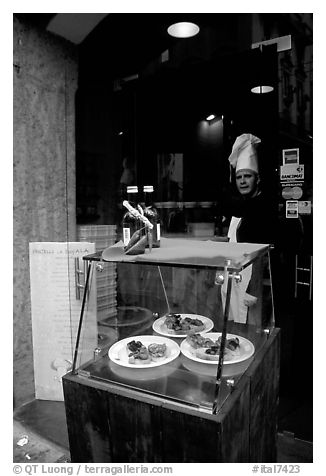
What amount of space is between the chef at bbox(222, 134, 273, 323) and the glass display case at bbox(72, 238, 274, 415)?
298mm

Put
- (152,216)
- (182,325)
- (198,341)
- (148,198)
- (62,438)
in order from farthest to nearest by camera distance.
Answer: (148,198) → (62,438) → (152,216) → (182,325) → (198,341)

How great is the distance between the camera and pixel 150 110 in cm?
221

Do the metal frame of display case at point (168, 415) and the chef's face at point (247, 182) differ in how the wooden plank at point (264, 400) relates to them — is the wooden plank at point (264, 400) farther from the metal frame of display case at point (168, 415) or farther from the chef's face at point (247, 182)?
the chef's face at point (247, 182)

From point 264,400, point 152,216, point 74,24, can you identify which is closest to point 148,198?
point 152,216

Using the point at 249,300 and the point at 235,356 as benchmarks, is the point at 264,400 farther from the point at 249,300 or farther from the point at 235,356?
the point at 249,300

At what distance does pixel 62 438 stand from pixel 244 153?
1.89 m

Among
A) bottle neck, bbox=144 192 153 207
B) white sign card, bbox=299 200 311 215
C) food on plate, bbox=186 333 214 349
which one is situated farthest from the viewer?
bottle neck, bbox=144 192 153 207

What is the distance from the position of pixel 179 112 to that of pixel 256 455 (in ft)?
5.81

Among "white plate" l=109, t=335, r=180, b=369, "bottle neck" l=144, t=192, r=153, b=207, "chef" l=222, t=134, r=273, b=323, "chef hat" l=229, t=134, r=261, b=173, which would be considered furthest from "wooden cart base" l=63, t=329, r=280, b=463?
"bottle neck" l=144, t=192, r=153, b=207

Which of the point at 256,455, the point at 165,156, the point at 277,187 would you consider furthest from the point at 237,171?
the point at 256,455

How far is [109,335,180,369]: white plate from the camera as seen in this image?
4.36 ft

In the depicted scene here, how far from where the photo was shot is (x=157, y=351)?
141 cm

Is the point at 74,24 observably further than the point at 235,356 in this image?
Yes

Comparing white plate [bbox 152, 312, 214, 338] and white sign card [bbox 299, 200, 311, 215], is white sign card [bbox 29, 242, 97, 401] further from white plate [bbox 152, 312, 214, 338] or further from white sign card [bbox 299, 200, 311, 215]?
white sign card [bbox 299, 200, 311, 215]
